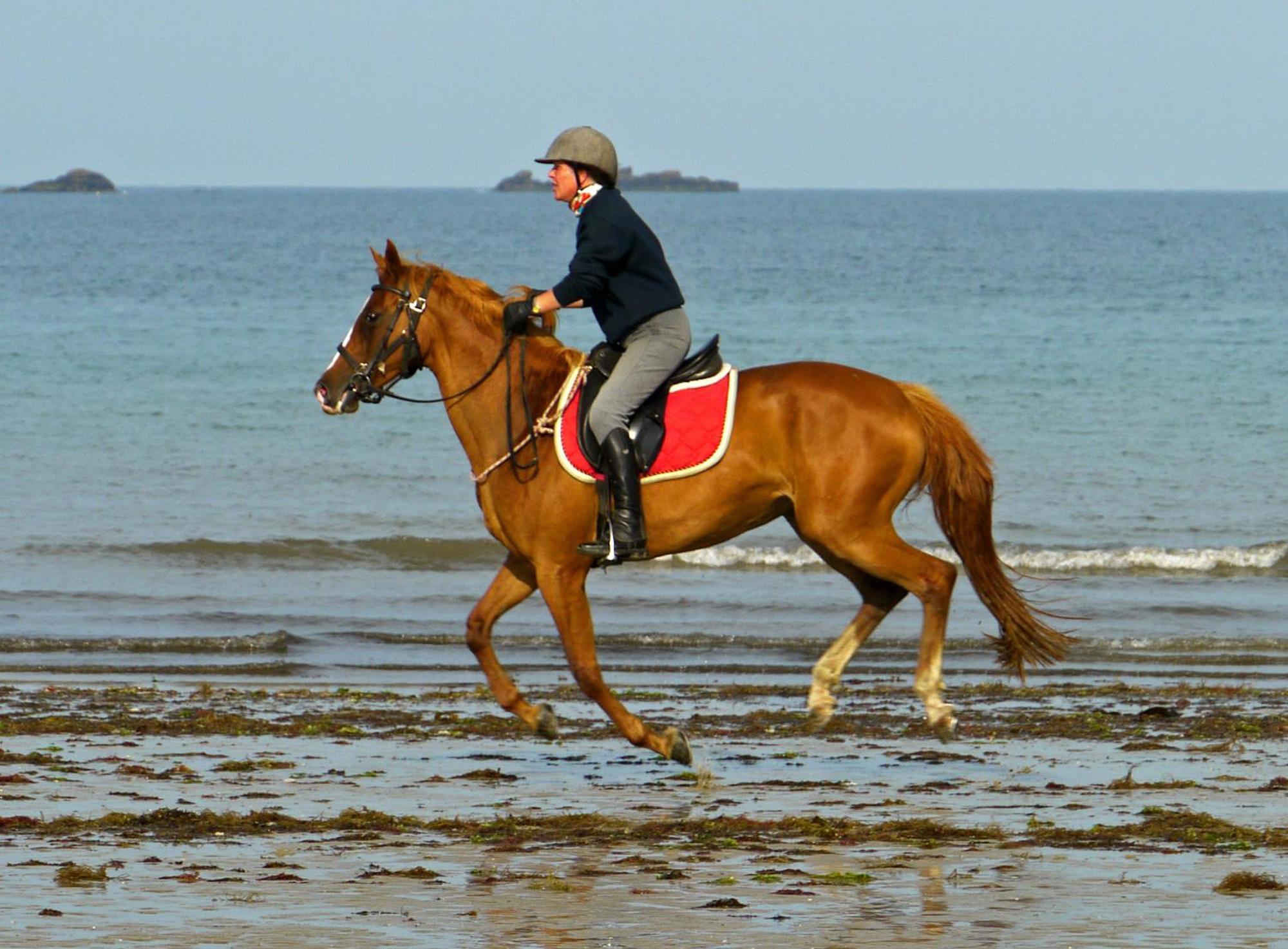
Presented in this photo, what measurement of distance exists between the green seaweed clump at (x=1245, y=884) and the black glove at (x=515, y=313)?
13.3 ft

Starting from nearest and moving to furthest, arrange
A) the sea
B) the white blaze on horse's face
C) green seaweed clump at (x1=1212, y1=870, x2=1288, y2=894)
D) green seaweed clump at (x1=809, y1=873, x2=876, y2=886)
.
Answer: green seaweed clump at (x1=1212, y1=870, x2=1288, y2=894), green seaweed clump at (x1=809, y1=873, x2=876, y2=886), the white blaze on horse's face, the sea

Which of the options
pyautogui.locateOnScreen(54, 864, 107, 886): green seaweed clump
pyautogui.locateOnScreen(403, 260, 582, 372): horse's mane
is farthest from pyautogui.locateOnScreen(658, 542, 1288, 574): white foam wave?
pyautogui.locateOnScreen(54, 864, 107, 886): green seaweed clump

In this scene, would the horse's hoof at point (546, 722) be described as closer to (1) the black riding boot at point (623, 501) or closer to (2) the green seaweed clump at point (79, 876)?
(1) the black riding boot at point (623, 501)

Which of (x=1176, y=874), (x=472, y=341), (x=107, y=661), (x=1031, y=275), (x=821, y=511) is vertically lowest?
(x=107, y=661)

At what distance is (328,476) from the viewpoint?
985 inches

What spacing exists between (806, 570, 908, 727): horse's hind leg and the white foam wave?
33.4 ft

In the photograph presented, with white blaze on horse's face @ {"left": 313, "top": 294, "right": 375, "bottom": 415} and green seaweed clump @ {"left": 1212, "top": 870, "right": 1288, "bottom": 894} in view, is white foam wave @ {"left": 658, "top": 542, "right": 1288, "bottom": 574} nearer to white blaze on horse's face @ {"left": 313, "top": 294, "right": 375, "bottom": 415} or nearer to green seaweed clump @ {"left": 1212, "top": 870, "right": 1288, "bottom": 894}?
white blaze on horse's face @ {"left": 313, "top": 294, "right": 375, "bottom": 415}

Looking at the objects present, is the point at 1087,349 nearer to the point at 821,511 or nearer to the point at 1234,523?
the point at 1234,523

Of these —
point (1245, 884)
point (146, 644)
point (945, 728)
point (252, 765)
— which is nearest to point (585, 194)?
point (945, 728)

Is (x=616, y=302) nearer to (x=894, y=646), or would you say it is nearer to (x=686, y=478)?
(x=686, y=478)

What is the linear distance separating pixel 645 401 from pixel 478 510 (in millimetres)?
13704

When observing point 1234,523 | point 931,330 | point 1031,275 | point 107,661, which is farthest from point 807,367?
point 1031,275

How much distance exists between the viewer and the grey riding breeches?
8.65 metres

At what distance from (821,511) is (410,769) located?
2.36 m
